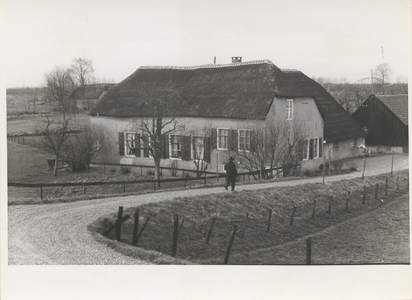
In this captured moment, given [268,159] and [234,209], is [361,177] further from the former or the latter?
[234,209]

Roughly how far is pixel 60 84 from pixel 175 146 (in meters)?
4.58

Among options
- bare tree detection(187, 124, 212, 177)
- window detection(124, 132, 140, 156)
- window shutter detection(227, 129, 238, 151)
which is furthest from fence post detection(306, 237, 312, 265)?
window detection(124, 132, 140, 156)

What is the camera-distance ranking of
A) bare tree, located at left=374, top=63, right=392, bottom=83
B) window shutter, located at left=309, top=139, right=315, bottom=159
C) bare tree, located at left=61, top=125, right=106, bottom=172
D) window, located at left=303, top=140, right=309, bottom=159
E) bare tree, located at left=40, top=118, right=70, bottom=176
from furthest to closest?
window shutter, located at left=309, top=139, right=315, bottom=159
window, located at left=303, top=140, right=309, bottom=159
bare tree, located at left=61, top=125, right=106, bottom=172
bare tree, located at left=40, top=118, right=70, bottom=176
bare tree, located at left=374, top=63, right=392, bottom=83

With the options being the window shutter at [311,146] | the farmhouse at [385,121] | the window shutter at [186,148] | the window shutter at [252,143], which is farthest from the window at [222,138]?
the farmhouse at [385,121]

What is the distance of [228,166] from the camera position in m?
13.8

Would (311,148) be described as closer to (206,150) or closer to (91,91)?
(206,150)

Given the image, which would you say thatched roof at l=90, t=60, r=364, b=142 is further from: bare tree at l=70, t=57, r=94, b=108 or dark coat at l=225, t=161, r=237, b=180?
dark coat at l=225, t=161, r=237, b=180

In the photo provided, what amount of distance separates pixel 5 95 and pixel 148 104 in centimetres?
545

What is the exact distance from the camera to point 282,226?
42.5ft

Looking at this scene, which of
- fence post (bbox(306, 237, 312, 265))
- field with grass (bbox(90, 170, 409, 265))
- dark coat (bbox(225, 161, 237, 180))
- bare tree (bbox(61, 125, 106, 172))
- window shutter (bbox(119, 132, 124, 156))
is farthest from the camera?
window shutter (bbox(119, 132, 124, 156))

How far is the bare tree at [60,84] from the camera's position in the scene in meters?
12.4

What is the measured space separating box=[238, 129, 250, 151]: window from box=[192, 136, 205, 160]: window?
140 centimetres

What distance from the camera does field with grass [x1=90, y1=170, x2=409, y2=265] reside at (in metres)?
11.1

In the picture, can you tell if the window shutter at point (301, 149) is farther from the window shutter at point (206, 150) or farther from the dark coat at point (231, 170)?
the dark coat at point (231, 170)
